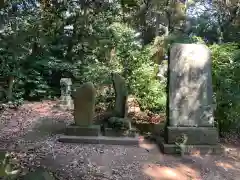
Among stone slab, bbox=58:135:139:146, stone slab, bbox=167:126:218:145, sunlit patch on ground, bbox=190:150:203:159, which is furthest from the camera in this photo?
stone slab, bbox=58:135:139:146

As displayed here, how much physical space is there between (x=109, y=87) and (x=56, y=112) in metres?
1.98

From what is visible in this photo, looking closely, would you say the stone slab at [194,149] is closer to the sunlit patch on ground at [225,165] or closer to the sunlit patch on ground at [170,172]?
the sunlit patch on ground at [225,165]

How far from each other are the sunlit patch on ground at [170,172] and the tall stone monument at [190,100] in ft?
2.95

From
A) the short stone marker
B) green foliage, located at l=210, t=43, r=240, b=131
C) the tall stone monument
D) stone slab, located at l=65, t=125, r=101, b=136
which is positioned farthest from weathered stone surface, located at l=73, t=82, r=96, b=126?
green foliage, located at l=210, t=43, r=240, b=131

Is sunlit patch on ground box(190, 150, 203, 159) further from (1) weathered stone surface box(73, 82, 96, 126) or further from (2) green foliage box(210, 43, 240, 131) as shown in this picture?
(1) weathered stone surface box(73, 82, 96, 126)

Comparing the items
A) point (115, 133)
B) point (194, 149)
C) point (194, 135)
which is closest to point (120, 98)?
point (115, 133)

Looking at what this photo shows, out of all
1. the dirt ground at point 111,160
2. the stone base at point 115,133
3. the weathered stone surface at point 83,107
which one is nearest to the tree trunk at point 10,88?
the dirt ground at point 111,160

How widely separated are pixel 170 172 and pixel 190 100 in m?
1.80

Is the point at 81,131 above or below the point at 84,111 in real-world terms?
below

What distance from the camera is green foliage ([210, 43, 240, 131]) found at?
7.04m

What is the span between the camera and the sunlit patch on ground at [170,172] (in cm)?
506

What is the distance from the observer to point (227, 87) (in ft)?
23.2

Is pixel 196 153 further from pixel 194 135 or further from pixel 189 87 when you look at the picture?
pixel 189 87

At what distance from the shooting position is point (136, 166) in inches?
212
